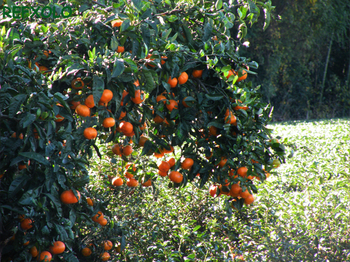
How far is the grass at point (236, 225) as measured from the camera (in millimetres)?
1897

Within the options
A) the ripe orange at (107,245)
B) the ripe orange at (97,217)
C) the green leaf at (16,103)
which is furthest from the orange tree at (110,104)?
the ripe orange at (107,245)

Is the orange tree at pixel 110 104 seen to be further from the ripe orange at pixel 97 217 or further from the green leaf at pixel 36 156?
the ripe orange at pixel 97 217

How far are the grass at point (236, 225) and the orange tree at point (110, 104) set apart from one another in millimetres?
328

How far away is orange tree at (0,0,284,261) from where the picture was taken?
1177 mm

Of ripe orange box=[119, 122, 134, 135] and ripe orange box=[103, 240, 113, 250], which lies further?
ripe orange box=[103, 240, 113, 250]

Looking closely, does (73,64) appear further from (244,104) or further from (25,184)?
(244,104)

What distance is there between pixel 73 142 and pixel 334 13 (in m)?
12.1

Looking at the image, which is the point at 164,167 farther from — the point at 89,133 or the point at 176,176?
the point at 89,133

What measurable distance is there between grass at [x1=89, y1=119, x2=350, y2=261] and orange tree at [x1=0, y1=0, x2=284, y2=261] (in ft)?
1.08

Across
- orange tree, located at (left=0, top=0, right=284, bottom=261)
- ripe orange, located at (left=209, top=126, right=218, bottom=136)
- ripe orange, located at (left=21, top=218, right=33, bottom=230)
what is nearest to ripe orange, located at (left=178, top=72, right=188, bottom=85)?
orange tree, located at (left=0, top=0, right=284, bottom=261)

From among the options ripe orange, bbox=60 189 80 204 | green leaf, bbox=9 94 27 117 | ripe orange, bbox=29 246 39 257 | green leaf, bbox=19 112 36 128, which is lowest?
ripe orange, bbox=29 246 39 257

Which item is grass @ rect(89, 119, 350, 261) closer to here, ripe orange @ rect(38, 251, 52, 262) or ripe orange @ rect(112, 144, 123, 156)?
ripe orange @ rect(112, 144, 123, 156)

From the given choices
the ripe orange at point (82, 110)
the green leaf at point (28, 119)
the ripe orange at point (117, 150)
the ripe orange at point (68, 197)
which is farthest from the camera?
the ripe orange at point (117, 150)

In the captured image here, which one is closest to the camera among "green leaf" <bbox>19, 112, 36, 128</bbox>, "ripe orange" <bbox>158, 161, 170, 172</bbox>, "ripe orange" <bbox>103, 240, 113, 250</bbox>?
"green leaf" <bbox>19, 112, 36, 128</bbox>
